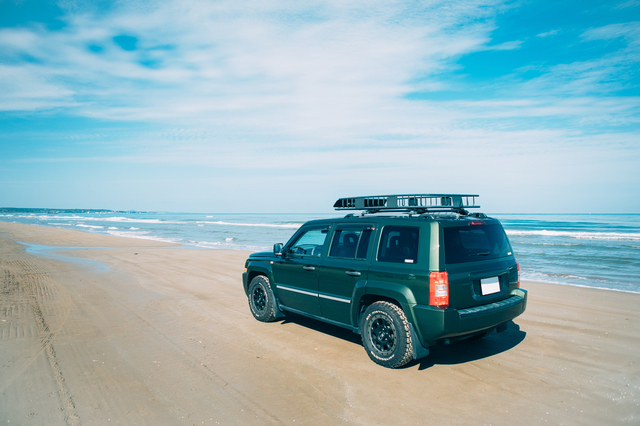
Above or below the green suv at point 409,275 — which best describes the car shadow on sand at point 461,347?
below

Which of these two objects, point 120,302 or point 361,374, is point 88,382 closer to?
point 361,374

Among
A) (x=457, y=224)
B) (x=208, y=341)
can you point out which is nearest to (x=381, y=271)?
(x=457, y=224)

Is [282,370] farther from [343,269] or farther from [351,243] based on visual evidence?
[351,243]

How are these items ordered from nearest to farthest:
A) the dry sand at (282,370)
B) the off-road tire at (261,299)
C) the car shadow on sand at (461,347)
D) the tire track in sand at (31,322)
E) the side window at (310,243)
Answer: the dry sand at (282,370)
the tire track in sand at (31,322)
the car shadow on sand at (461,347)
the side window at (310,243)
the off-road tire at (261,299)

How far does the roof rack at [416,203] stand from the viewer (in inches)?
185

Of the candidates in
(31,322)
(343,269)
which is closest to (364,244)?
(343,269)

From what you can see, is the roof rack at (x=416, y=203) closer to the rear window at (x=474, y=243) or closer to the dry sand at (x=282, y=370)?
the rear window at (x=474, y=243)

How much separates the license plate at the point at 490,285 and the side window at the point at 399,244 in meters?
0.83

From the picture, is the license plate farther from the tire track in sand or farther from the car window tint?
the tire track in sand

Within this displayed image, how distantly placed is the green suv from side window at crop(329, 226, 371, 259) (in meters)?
0.01

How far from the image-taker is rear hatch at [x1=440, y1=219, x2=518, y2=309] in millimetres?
4016

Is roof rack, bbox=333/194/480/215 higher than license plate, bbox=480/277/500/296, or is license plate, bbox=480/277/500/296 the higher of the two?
roof rack, bbox=333/194/480/215

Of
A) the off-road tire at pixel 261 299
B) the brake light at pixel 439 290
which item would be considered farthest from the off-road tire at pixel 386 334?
the off-road tire at pixel 261 299

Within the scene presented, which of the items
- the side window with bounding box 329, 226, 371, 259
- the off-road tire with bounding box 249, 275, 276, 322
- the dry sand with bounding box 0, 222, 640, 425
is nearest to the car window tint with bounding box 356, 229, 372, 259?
the side window with bounding box 329, 226, 371, 259
